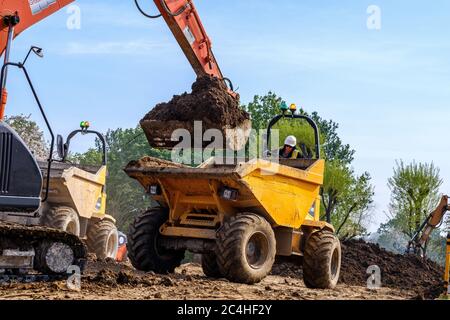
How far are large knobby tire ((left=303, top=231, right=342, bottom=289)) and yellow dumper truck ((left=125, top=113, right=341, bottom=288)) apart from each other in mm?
15

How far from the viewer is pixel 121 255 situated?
24.6 m

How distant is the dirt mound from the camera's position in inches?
639

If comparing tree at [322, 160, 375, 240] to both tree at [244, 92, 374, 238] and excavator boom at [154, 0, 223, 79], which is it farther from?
excavator boom at [154, 0, 223, 79]

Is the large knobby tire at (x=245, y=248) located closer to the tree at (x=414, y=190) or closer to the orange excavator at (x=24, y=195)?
the orange excavator at (x=24, y=195)

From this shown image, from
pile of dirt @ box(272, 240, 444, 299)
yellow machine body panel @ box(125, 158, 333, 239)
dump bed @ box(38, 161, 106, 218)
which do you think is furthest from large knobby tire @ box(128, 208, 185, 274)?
pile of dirt @ box(272, 240, 444, 299)

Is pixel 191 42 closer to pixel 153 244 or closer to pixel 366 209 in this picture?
pixel 153 244

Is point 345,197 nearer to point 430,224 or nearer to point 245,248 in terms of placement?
point 430,224

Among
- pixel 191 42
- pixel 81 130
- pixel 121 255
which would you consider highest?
pixel 191 42

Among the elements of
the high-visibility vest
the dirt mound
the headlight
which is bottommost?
the dirt mound

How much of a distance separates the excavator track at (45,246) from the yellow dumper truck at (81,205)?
5140 mm

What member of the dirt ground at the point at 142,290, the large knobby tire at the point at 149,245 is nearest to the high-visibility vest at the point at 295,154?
the large knobby tire at the point at 149,245
